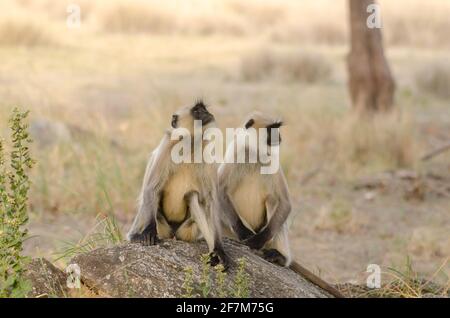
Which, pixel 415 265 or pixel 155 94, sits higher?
pixel 155 94

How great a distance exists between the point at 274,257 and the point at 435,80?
12720 millimetres

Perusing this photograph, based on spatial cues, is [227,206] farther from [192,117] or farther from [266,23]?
[266,23]

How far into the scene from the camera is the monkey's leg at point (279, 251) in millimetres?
5402

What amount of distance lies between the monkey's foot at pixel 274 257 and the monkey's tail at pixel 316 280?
0.10 metres

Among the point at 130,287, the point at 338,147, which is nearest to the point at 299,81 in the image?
the point at 338,147

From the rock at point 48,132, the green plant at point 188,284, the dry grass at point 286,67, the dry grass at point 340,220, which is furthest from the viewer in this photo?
the dry grass at point 286,67

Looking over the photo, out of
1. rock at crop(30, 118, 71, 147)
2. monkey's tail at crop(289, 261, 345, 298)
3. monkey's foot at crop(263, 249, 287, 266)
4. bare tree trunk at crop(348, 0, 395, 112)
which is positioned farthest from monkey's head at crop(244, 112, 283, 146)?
bare tree trunk at crop(348, 0, 395, 112)

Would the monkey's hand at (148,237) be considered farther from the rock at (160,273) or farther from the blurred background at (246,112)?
the blurred background at (246,112)

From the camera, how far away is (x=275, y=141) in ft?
18.1

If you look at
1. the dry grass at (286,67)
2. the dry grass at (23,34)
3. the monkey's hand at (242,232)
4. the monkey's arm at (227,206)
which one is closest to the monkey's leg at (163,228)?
the monkey's arm at (227,206)

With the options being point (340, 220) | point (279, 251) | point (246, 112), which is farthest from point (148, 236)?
point (246, 112)

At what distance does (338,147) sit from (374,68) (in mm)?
1822

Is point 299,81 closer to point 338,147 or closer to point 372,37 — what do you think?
point 372,37

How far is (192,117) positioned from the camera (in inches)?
198
